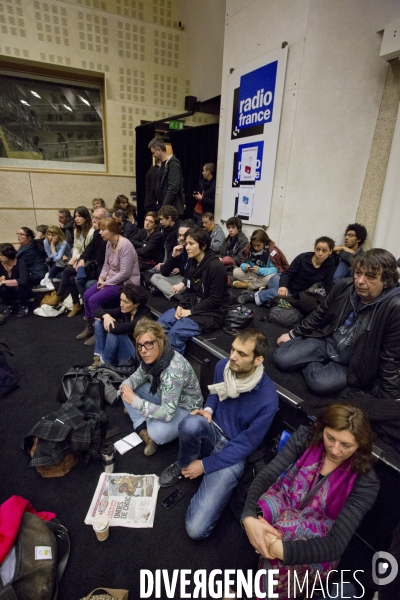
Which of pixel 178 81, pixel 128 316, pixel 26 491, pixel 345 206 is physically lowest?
pixel 26 491

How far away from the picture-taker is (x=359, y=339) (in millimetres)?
1910

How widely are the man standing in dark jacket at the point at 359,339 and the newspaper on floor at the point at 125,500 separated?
1.25 m

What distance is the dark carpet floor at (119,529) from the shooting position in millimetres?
1444

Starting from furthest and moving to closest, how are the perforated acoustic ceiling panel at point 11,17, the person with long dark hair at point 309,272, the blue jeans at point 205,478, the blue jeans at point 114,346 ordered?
the perforated acoustic ceiling panel at point 11,17
the person with long dark hair at point 309,272
the blue jeans at point 114,346
the blue jeans at point 205,478

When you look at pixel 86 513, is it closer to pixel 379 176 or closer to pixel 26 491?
pixel 26 491

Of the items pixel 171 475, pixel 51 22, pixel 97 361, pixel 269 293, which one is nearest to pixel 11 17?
pixel 51 22

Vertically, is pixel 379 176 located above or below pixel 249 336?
above

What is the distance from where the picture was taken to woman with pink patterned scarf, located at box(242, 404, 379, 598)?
1.20 metres

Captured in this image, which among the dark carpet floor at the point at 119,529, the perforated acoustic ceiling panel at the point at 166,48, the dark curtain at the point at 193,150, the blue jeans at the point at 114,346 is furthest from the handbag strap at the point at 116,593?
the perforated acoustic ceiling panel at the point at 166,48

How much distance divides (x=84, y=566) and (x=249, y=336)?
4.47 ft

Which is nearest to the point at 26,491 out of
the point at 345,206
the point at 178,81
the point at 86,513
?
the point at 86,513

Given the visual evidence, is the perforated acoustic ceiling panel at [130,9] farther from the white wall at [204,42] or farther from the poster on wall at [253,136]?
the poster on wall at [253,136]

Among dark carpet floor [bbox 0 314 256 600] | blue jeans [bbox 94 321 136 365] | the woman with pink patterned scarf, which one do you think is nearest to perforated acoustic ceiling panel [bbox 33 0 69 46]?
blue jeans [bbox 94 321 136 365]

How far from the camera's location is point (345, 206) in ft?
13.0
